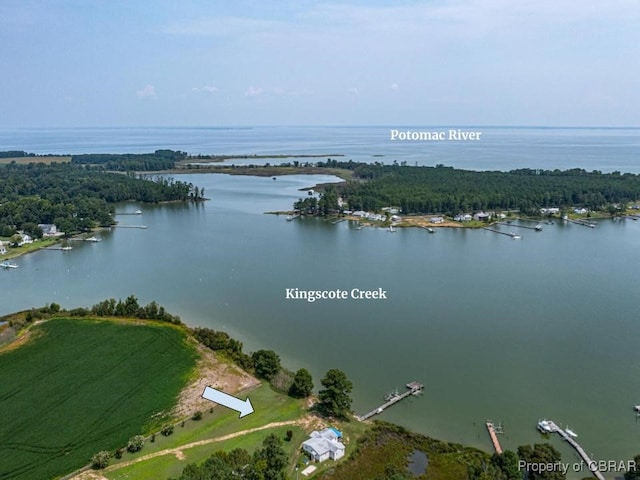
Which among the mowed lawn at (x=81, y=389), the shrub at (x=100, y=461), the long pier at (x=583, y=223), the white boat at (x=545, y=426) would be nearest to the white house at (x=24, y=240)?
the mowed lawn at (x=81, y=389)

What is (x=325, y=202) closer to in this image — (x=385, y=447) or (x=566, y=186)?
(x=566, y=186)

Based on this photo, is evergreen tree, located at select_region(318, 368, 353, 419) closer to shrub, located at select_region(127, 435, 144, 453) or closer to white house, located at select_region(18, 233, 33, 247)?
shrub, located at select_region(127, 435, 144, 453)

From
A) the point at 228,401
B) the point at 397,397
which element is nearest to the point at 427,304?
the point at 397,397

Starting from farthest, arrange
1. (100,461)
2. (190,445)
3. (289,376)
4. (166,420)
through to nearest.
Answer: (289,376) < (166,420) < (190,445) < (100,461)

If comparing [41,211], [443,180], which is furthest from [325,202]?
[41,211]

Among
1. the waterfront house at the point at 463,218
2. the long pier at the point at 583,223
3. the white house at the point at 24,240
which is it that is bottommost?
the white house at the point at 24,240

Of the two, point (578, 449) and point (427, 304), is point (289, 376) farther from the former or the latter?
point (427, 304)

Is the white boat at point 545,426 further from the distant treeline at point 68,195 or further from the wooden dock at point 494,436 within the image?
the distant treeline at point 68,195
